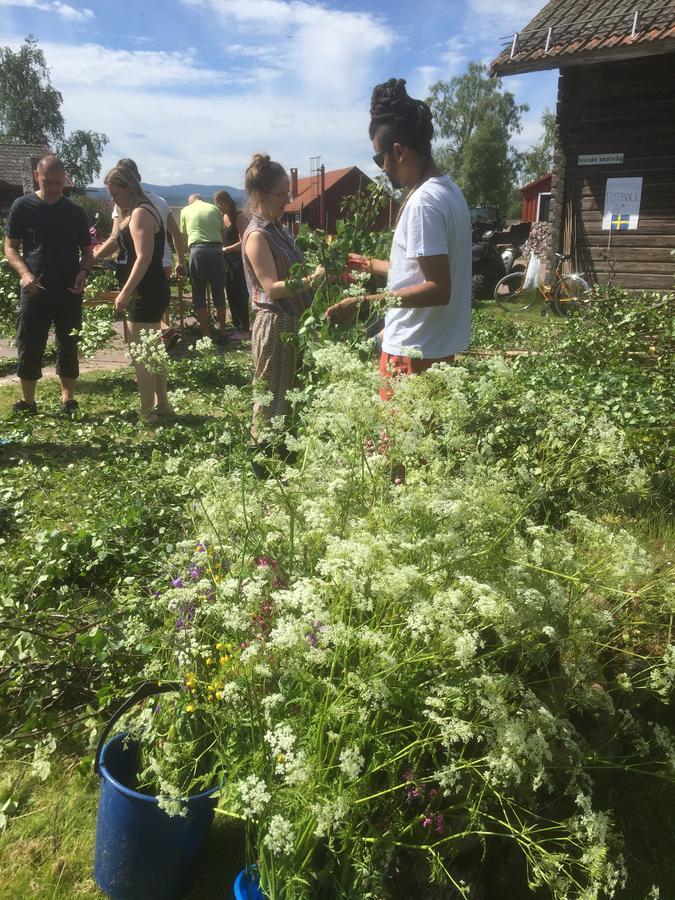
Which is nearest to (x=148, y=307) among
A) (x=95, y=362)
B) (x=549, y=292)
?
(x=95, y=362)

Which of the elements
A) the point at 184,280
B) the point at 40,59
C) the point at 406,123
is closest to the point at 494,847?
the point at 406,123

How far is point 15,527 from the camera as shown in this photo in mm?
3619

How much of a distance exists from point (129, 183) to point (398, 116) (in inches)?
124

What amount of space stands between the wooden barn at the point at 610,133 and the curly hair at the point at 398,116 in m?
6.96

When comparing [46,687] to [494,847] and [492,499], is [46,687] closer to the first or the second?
[494,847]

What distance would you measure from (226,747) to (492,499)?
85 centimetres

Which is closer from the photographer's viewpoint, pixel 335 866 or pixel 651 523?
pixel 335 866

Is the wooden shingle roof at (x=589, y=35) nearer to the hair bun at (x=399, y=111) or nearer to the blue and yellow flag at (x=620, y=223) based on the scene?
the blue and yellow flag at (x=620, y=223)

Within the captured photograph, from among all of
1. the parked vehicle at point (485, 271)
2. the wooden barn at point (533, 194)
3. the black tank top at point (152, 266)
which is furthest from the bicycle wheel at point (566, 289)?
the wooden barn at point (533, 194)

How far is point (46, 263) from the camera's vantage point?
532 cm

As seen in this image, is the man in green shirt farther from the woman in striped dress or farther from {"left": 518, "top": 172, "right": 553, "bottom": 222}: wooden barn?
{"left": 518, "top": 172, "right": 553, "bottom": 222}: wooden barn

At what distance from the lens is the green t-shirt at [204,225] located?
325 inches

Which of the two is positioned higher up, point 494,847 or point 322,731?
point 322,731

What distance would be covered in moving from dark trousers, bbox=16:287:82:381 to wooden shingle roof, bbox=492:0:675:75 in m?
7.10
